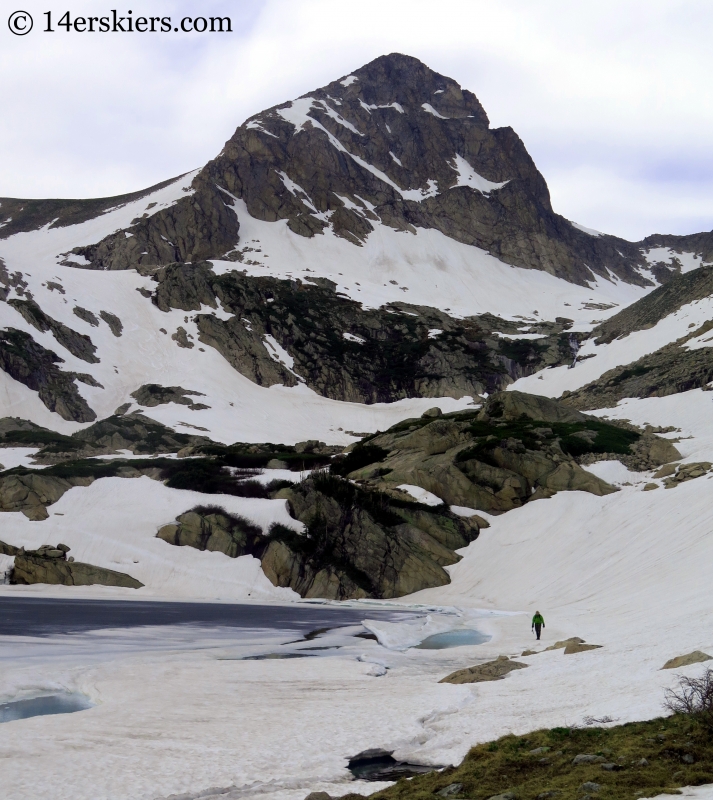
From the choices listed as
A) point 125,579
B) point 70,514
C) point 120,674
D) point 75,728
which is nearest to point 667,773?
point 75,728

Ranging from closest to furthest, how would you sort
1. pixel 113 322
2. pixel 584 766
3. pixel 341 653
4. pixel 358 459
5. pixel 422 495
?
1. pixel 584 766
2. pixel 341 653
3. pixel 422 495
4. pixel 358 459
5. pixel 113 322

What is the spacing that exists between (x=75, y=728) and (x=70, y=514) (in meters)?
53.0

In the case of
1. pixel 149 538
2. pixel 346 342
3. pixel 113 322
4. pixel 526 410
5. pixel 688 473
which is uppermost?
pixel 113 322

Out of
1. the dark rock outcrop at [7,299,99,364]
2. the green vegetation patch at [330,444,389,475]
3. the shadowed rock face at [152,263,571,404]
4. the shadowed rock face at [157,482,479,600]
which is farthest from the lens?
the shadowed rock face at [152,263,571,404]

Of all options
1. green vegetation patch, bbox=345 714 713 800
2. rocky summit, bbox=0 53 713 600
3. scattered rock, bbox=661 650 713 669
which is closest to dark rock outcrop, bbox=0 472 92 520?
rocky summit, bbox=0 53 713 600

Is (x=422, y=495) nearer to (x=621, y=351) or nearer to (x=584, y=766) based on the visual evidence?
(x=584, y=766)

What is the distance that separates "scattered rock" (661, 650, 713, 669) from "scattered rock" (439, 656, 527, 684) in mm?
6254

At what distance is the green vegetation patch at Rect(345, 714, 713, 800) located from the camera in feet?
41.1

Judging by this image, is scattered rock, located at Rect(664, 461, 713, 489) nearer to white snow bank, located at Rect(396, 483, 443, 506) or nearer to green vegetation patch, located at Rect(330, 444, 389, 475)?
white snow bank, located at Rect(396, 483, 443, 506)

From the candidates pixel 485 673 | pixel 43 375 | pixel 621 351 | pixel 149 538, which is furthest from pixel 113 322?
pixel 485 673

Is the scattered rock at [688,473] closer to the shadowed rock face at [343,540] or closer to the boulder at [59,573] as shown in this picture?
the shadowed rock face at [343,540]

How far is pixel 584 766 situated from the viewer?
13758 millimetres

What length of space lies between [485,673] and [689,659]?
7.54m

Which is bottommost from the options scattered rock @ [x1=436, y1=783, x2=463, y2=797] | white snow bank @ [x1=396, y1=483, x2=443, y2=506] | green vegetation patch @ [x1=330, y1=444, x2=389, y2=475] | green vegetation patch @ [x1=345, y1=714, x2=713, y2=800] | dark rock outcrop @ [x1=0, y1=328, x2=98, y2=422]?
scattered rock @ [x1=436, y1=783, x2=463, y2=797]
